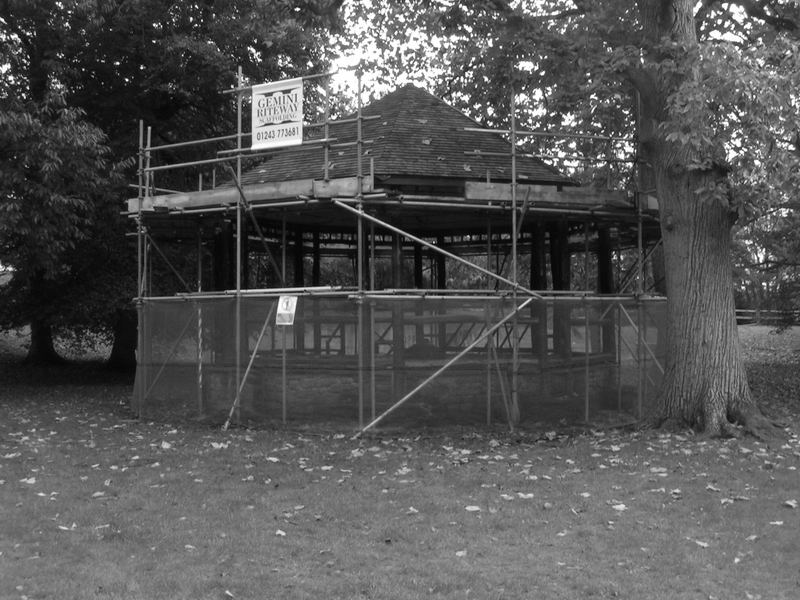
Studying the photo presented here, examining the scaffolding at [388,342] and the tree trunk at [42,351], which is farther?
the tree trunk at [42,351]

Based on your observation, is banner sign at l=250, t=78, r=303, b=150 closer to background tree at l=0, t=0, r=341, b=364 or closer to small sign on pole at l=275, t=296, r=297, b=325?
small sign on pole at l=275, t=296, r=297, b=325

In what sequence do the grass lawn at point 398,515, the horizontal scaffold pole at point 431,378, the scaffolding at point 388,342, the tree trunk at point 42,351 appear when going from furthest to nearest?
1. the tree trunk at point 42,351
2. the scaffolding at point 388,342
3. the horizontal scaffold pole at point 431,378
4. the grass lawn at point 398,515

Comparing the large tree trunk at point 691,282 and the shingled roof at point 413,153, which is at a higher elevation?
the shingled roof at point 413,153

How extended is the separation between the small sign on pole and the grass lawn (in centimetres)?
165

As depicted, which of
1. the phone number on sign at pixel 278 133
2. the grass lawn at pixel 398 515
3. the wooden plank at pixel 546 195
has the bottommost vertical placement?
the grass lawn at pixel 398 515

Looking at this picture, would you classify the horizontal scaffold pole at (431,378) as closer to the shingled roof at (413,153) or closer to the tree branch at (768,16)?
the shingled roof at (413,153)

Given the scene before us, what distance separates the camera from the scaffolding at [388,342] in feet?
42.1

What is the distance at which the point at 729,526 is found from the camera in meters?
7.64

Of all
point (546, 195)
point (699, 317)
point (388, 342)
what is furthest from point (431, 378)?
point (699, 317)

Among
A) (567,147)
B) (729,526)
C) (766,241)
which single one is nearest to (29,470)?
(729,526)

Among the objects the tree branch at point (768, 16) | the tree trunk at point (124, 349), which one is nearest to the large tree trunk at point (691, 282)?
the tree branch at point (768, 16)

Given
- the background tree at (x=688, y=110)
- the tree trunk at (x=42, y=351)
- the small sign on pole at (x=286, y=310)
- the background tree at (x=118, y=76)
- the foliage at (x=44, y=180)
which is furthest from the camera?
the tree trunk at (x=42, y=351)

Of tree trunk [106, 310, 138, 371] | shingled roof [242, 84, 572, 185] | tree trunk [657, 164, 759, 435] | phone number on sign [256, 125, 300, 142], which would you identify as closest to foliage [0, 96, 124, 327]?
shingled roof [242, 84, 572, 185]

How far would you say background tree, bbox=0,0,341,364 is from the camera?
19391mm
